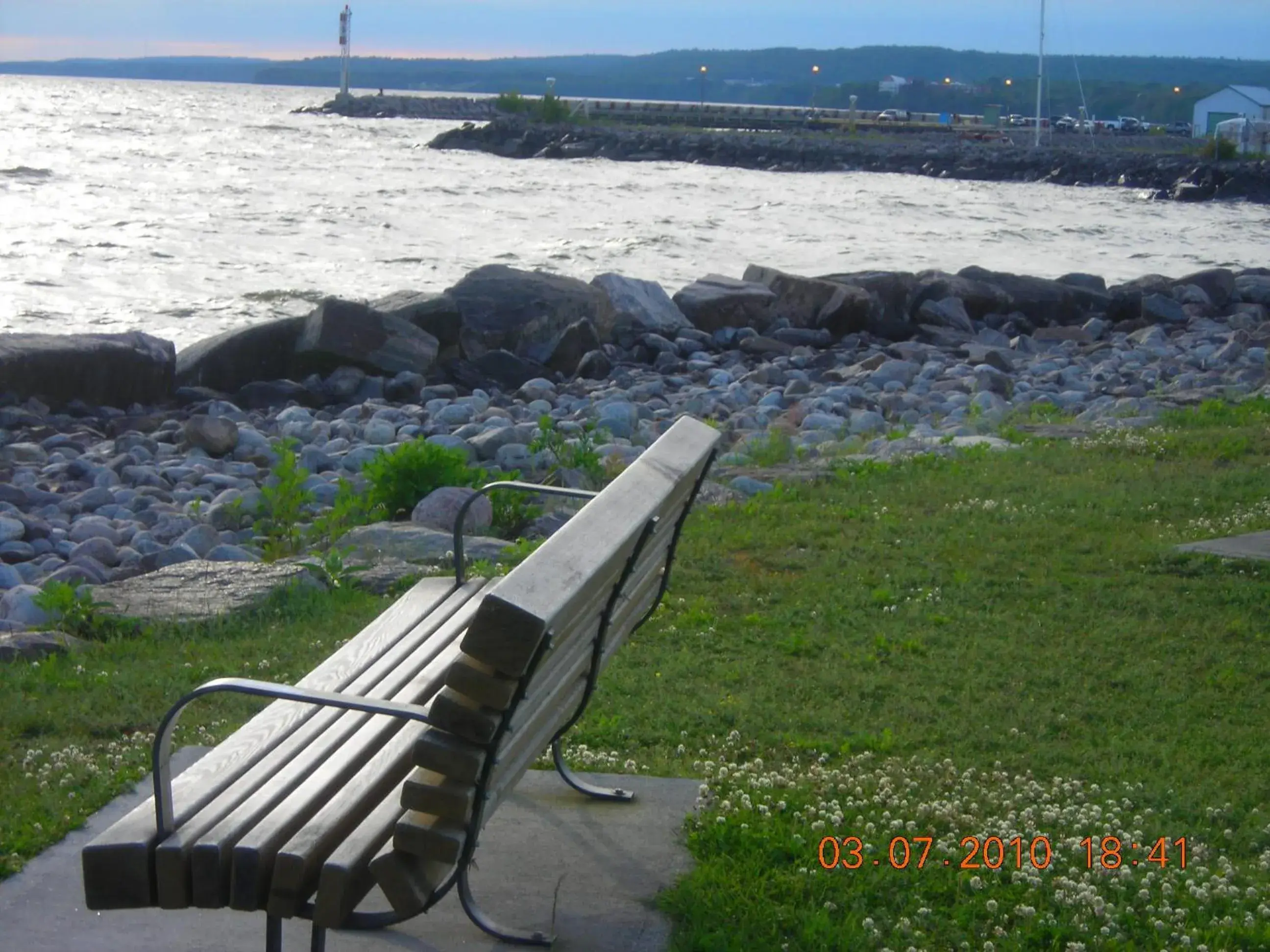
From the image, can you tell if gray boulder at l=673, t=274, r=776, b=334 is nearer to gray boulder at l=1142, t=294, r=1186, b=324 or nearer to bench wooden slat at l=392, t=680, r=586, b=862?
gray boulder at l=1142, t=294, r=1186, b=324

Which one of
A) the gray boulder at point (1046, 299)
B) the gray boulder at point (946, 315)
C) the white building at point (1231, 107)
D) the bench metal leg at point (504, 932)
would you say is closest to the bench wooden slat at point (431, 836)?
the bench metal leg at point (504, 932)

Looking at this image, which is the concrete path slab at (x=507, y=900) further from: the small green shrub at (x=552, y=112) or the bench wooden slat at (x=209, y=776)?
the small green shrub at (x=552, y=112)

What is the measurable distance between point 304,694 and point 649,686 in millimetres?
2337

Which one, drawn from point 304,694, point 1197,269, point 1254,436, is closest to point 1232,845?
point 304,694

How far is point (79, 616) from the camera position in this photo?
5.54m

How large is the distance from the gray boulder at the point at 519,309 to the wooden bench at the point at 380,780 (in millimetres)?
11215

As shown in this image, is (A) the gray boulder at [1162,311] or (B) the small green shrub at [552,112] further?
(B) the small green shrub at [552,112]

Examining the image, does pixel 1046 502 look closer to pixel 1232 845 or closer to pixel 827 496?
pixel 827 496

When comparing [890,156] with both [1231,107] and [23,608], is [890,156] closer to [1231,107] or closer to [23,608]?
[1231,107]

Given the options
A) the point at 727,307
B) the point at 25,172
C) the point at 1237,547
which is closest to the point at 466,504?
the point at 1237,547

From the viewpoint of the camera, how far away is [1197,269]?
92.3ft

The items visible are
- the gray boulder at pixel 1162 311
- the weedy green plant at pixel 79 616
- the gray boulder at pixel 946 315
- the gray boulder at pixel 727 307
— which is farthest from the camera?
the gray boulder at pixel 1162 311

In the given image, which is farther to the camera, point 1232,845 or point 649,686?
point 649,686

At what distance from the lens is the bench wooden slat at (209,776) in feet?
7.60
